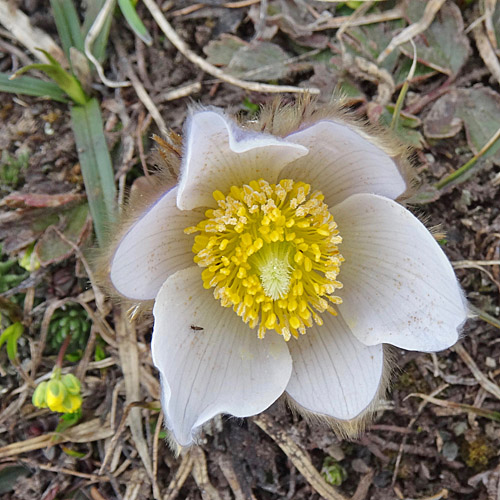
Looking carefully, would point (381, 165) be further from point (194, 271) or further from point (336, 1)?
point (336, 1)

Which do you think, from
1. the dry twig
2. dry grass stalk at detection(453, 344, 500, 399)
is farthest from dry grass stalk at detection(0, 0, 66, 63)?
dry grass stalk at detection(453, 344, 500, 399)

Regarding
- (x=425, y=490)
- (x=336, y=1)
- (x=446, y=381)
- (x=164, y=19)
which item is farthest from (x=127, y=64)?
(x=425, y=490)

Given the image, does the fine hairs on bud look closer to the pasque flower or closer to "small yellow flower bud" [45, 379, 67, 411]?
the pasque flower

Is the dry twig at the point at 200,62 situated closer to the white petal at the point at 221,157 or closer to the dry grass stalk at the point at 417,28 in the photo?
the dry grass stalk at the point at 417,28

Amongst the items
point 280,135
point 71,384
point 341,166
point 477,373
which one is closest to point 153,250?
point 280,135

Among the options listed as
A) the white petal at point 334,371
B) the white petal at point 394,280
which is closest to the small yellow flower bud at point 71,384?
the white petal at point 334,371

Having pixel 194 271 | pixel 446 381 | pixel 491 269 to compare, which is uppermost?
pixel 194 271

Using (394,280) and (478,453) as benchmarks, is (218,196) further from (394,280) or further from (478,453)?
(478,453)
